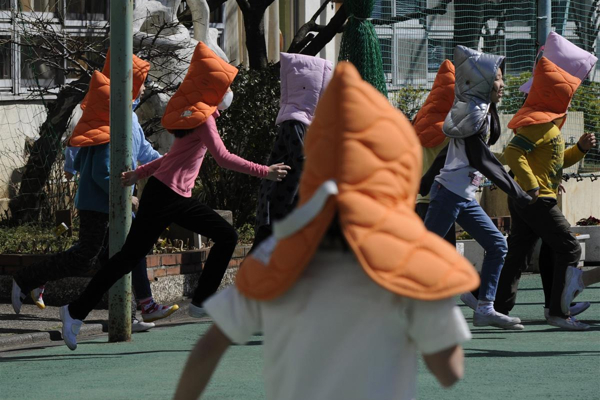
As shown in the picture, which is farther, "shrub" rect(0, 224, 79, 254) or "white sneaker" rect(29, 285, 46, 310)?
"shrub" rect(0, 224, 79, 254)

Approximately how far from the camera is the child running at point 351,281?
2.66m

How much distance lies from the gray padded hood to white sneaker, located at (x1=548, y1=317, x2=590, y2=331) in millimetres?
1519

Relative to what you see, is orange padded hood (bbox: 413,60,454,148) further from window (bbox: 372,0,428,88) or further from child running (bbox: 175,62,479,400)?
child running (bbox: 175,62,479,400)

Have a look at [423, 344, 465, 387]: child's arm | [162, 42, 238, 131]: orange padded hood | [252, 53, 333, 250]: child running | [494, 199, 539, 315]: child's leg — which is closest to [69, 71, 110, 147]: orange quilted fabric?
[162, 42, 238, 131]: orange padded hood

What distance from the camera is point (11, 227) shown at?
12.6 metres

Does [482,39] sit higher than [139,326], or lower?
higher

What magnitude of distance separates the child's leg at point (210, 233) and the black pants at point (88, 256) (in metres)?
0.56

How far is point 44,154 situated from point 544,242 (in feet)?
19.3

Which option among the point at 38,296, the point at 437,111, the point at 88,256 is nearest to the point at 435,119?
the point at 437,111

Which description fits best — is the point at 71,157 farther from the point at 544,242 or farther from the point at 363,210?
the point at 363,210

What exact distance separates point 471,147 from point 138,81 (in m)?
2.38

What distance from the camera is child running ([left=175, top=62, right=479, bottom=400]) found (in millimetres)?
2660

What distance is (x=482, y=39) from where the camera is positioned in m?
17.5

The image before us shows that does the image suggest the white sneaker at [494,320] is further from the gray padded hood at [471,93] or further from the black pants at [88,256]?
the black pants at [88,256]
